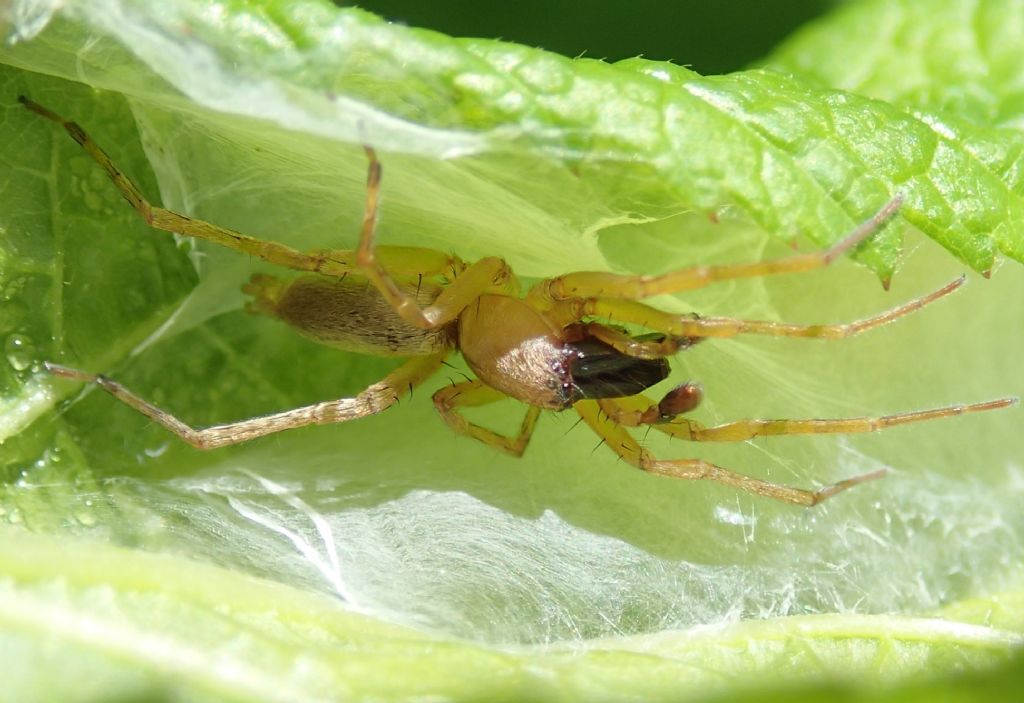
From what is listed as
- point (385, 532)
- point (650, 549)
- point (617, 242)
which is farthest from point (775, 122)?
point (385, 532)

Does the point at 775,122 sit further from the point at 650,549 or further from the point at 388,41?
the point at 650,549

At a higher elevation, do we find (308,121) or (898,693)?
(308,121)

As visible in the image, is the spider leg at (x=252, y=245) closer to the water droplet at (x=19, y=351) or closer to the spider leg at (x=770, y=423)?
the water droplet at (x=19, y=351)

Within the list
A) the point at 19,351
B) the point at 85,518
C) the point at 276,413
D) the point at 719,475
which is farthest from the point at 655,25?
the point at 85,518

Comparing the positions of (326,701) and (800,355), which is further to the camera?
(800,355)

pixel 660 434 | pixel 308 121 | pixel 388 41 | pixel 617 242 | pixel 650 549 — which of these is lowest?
pixel 650 549

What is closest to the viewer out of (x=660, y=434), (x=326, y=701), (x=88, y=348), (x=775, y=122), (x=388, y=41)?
(x=326, y=701)

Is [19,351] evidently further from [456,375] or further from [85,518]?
[456,375]
